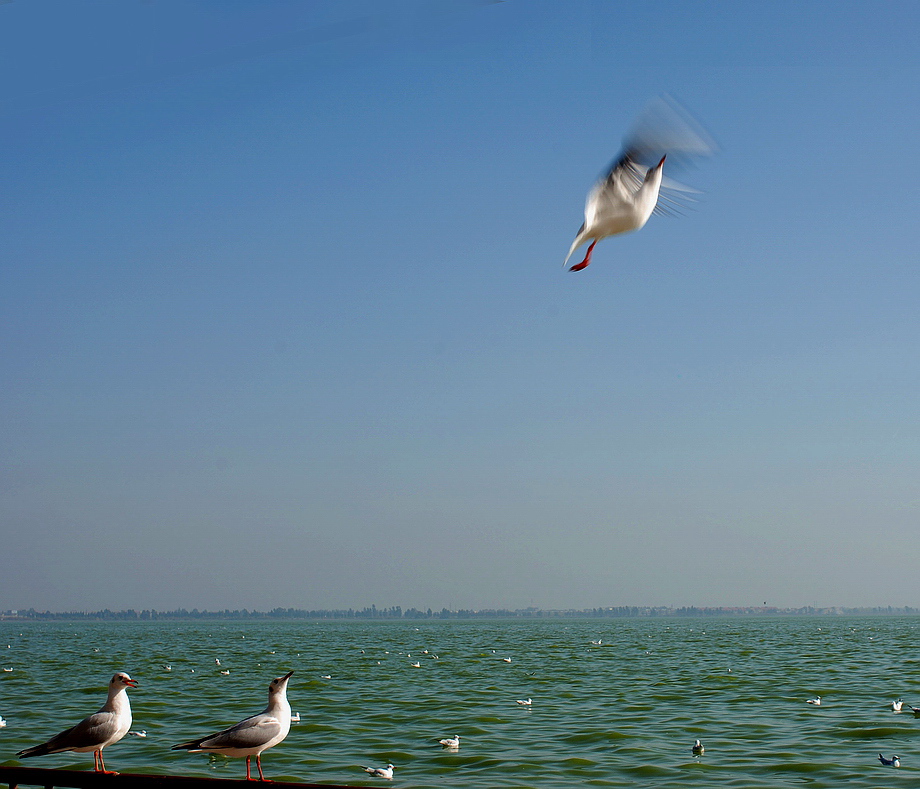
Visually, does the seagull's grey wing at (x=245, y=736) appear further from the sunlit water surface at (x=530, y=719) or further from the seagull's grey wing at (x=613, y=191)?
the seagull's grey wing at (x=613, y=191)

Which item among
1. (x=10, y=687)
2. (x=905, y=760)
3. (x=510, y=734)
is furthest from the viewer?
(x=10, y=687)

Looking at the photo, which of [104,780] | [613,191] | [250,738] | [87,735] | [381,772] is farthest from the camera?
[381,772]

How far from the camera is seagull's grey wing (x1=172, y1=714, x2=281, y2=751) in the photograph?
782 cm

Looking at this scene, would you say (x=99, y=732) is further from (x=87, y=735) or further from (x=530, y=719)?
(x=530, y=719)

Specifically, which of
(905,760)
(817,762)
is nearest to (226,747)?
(817,762)

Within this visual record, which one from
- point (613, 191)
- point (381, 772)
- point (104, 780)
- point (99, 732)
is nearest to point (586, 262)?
point (613, 191)

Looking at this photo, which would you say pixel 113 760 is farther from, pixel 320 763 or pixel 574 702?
pixel 574 702

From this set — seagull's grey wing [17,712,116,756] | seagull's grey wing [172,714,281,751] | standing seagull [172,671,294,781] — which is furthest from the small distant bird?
seagull's grey wing [17,712,116,756]

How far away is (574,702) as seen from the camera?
23141 mm

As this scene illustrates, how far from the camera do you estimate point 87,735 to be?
7109 millimetres

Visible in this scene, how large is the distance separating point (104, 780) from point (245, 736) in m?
4.51

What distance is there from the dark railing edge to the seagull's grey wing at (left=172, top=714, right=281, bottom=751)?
4135mm

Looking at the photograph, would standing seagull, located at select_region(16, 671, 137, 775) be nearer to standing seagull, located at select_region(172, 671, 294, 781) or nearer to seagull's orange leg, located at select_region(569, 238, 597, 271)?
standing seagull, located at select_region(172, 671, 294, 781)

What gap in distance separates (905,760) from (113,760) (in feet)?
44.4
